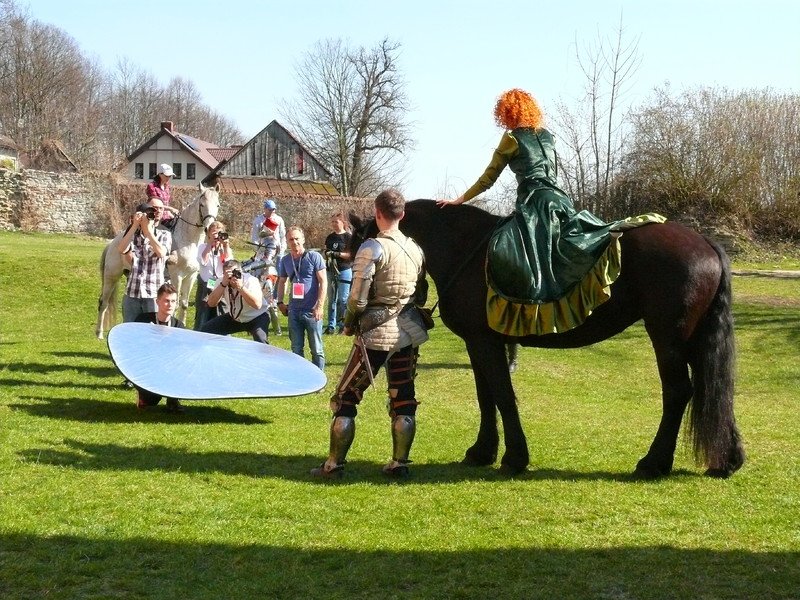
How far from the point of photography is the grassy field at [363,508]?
4676 mm

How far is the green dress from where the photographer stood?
6.69 metres

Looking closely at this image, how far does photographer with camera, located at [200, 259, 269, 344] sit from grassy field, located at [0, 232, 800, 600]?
0.78 m

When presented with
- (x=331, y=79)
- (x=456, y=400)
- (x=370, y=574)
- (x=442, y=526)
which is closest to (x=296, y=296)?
(x=456, y=400)

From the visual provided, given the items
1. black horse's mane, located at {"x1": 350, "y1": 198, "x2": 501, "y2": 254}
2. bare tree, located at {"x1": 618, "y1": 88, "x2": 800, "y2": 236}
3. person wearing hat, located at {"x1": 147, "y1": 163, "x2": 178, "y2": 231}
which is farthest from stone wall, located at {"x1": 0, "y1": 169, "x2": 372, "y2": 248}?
black horse's mane, located at {"x1": 350, "y1": 198, "x2": 501, "y2": 254}

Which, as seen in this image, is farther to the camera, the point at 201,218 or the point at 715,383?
the point at 201,218

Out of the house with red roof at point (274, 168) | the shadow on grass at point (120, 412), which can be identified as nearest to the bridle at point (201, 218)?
the shadow on grass at point (120, 412)

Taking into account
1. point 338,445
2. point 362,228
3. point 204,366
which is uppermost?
point 362,228

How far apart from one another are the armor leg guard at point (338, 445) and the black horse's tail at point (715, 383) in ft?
8.01

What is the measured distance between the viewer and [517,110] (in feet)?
23.0

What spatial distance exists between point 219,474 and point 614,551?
2.97 metres

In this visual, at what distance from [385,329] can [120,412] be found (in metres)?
3.94

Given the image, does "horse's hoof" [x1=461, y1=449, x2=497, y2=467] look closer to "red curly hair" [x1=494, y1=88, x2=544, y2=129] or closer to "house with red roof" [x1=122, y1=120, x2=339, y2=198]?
"red curly hair" [x1=494, y1=88, x2=544, y2=129]

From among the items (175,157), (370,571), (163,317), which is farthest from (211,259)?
(175,157)

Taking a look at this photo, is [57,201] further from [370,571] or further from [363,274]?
[370,571]
